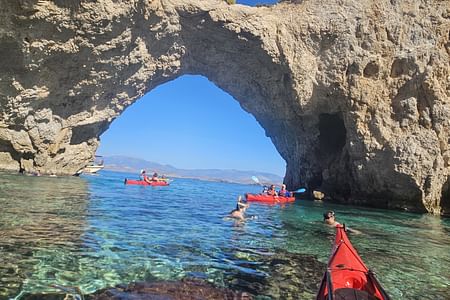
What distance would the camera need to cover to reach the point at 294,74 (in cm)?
2581

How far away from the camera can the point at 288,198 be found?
25.1 meters

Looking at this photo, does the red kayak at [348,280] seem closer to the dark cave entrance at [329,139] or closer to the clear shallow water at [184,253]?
the clear shallow water at [184,253]

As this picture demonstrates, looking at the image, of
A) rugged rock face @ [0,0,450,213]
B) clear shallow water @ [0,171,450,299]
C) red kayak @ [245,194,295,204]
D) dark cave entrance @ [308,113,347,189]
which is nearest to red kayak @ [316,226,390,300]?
clear shallow water @ [0,171,450,299]

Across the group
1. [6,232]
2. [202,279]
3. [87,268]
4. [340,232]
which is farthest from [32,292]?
[340,232]

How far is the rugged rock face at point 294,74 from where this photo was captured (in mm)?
22422

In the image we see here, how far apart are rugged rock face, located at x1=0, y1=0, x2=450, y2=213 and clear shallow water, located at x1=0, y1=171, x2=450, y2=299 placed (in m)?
11.3

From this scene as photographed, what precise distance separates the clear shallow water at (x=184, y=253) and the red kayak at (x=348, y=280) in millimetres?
800

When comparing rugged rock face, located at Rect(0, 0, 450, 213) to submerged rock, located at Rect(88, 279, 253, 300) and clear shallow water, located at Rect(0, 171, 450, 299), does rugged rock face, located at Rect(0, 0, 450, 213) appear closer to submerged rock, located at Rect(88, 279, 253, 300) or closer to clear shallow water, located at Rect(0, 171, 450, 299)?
clear shallow water, located at Rect(0, 171, 450, 299)

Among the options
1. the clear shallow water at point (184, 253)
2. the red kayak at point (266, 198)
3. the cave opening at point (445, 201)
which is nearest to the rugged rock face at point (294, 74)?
the cave opening at point (445, 201)

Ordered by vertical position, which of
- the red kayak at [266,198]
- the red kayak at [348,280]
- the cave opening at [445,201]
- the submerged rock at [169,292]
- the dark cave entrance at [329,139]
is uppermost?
the dark cave entrance at [329,139]

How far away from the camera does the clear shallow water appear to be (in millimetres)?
6062

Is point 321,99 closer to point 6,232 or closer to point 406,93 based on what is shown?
point 406,93

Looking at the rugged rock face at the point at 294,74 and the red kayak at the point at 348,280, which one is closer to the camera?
the red kayak at the point at 348,280

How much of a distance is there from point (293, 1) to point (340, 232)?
24.4m
